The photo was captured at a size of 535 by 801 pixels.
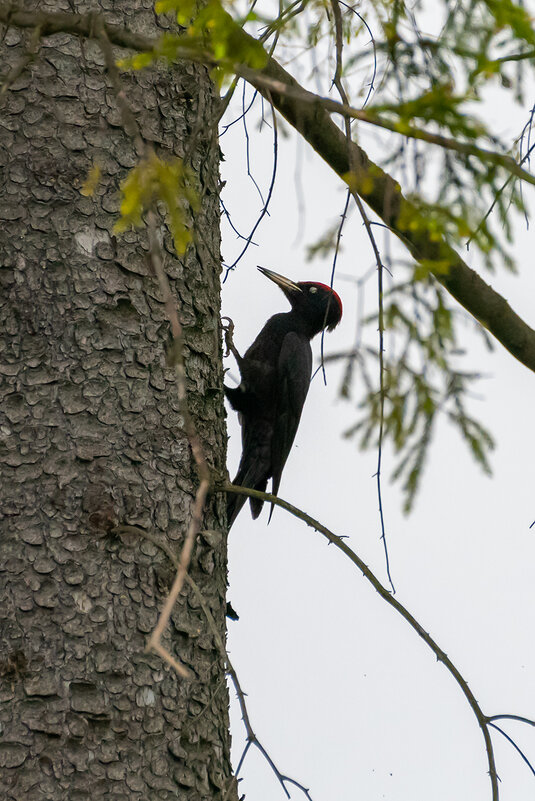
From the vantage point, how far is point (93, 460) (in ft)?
7.37

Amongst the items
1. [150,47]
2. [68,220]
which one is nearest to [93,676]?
[68,220]

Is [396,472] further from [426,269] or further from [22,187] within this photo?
[22,187]

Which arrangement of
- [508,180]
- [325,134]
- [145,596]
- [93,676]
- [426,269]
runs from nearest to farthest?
[426,269] → [93,676] → [145,596] → [508,180] → [325,134]

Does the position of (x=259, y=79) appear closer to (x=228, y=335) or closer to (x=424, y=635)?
(x=424, y=635)

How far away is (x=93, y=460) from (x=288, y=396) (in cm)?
259

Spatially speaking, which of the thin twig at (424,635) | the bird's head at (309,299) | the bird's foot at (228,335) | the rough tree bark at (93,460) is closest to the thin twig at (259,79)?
the rough tree bark at (93,460)

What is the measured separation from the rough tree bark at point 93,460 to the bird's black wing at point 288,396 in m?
1.92

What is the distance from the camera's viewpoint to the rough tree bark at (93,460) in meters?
2.04

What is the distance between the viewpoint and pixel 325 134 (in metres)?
3.04

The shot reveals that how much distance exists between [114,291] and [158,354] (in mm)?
209

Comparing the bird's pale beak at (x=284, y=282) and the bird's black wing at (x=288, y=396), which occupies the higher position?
the bird's pale beak at (x=284, y=282)

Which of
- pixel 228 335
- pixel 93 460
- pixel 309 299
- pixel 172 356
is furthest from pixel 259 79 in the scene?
pixel 309 299

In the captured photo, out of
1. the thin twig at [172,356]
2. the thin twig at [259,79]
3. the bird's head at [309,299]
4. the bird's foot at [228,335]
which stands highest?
the bird's head at [309,299]

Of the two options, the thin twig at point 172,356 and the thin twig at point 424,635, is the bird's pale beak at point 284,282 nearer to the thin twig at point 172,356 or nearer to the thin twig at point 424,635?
the thin twig at point 424,635
